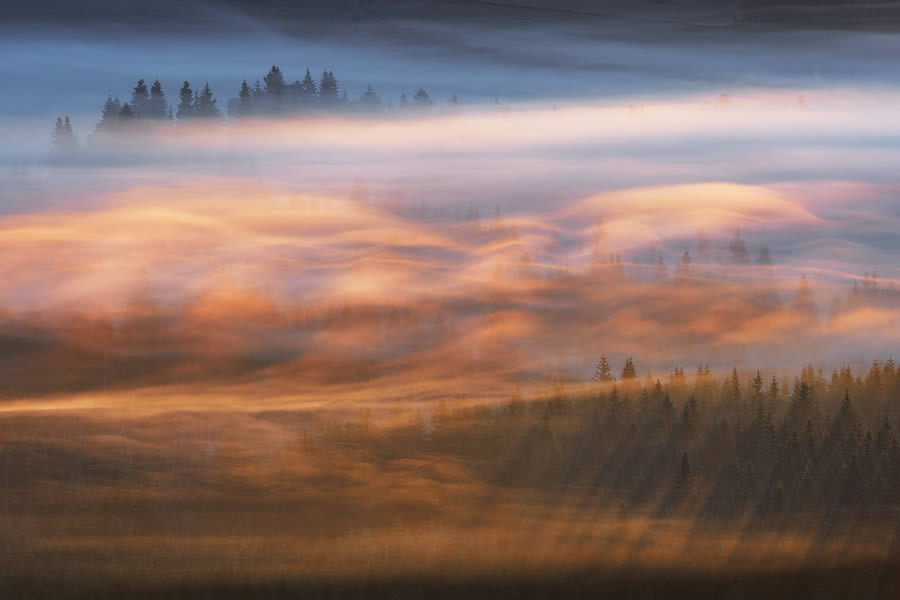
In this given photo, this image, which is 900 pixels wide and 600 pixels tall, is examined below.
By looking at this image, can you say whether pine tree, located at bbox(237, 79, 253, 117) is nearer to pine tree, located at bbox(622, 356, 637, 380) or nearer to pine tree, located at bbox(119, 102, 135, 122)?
pine tree, located at bbox(119, 102, 135, 122)

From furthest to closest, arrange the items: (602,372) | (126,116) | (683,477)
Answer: (126,116) → (602,372) → (683,477)

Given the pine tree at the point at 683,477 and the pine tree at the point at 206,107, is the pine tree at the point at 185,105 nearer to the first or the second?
the pine tree at the point at 206,107

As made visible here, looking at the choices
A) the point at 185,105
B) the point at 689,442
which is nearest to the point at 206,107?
the point at 185,105

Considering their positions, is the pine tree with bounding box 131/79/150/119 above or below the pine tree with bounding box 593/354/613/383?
above

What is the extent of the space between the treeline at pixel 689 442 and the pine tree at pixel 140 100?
8.52ft

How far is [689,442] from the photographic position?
6.50m

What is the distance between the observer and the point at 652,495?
6.37m

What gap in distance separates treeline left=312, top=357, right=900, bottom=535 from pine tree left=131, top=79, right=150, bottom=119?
8.52 ft

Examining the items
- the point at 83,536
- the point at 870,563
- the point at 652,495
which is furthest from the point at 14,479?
the point at 870,563

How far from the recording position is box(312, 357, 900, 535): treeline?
635 centimetres

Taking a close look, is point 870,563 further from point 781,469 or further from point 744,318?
point 744,318

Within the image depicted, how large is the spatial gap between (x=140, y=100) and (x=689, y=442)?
4167mm

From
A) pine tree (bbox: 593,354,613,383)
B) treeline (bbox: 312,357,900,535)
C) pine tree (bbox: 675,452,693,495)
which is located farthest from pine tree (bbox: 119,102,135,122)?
pine tree (bbox: 675,452,693,495)

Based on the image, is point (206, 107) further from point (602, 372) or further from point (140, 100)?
point (602, 372)
